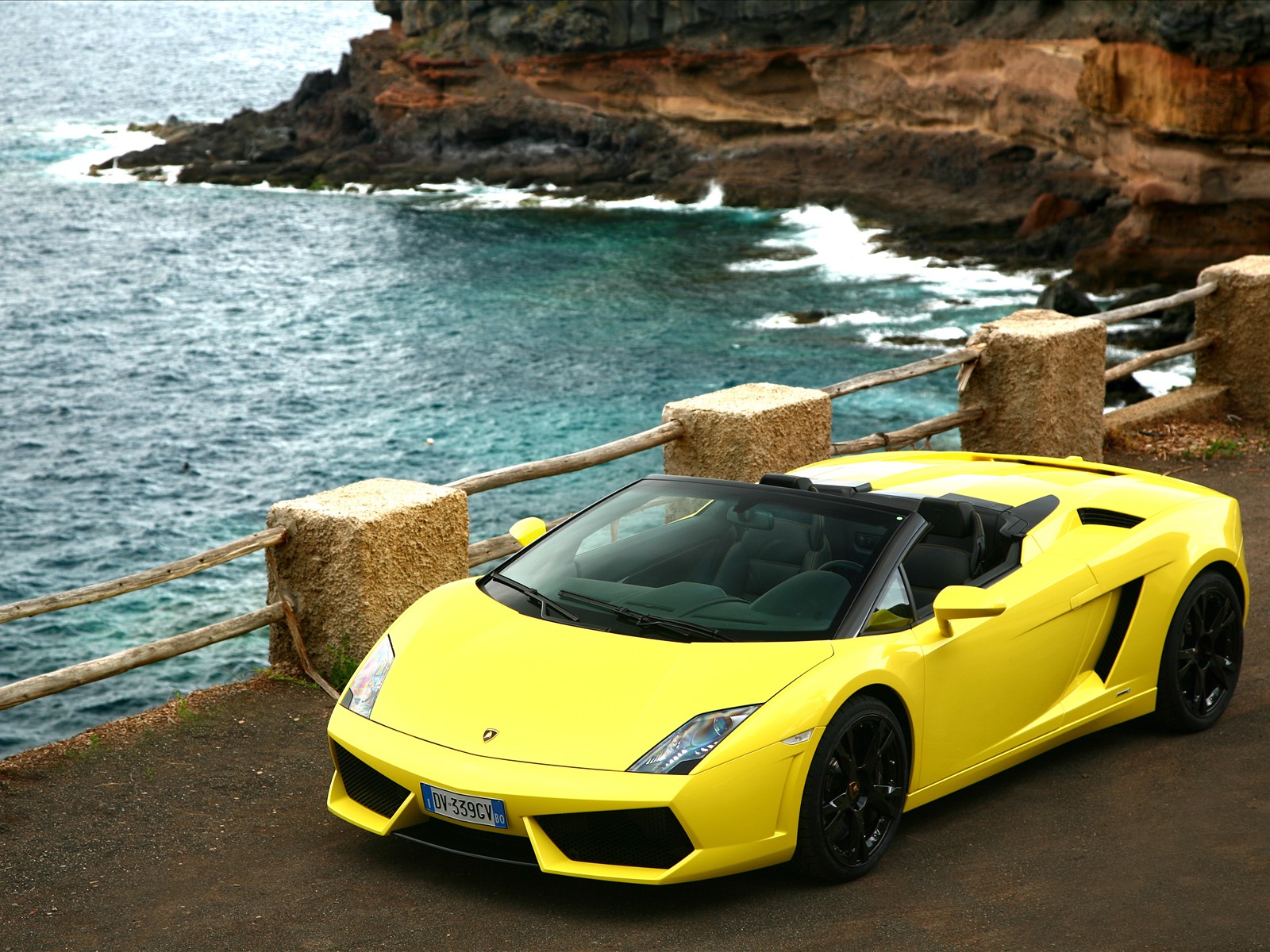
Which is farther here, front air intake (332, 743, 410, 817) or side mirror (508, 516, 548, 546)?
side mirror (508, 516, 548, 546)

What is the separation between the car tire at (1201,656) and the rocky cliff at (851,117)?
24.6 m

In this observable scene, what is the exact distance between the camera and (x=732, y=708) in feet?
13.3

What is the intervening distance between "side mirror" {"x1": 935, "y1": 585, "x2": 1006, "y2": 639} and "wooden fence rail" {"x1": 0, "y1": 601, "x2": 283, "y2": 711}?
3083 millimetres

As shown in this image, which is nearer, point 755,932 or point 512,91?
point 755,932

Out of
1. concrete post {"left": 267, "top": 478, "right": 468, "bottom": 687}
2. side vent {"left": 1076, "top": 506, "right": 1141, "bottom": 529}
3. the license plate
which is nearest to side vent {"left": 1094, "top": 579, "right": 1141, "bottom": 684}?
side vent {"left": 1076, "top": 506, "right": 1141, "bottom": 529}

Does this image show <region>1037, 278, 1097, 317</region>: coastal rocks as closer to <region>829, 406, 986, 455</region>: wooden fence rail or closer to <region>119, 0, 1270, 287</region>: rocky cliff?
<region>119, 0, 1270, 287</region>: rocky cliff

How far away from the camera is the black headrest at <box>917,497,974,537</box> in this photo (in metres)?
5.03

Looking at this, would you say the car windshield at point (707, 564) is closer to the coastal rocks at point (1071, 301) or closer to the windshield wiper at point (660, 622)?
the windshield wiper at point (660, 622)

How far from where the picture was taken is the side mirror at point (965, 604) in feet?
14.5

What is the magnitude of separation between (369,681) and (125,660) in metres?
1.61

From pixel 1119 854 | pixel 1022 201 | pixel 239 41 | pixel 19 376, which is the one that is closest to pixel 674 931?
pixel 1119 854

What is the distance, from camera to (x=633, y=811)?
3.88 metres

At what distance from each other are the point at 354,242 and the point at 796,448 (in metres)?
40.4

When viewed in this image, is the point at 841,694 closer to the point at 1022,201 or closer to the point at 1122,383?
the point at 1122,383
